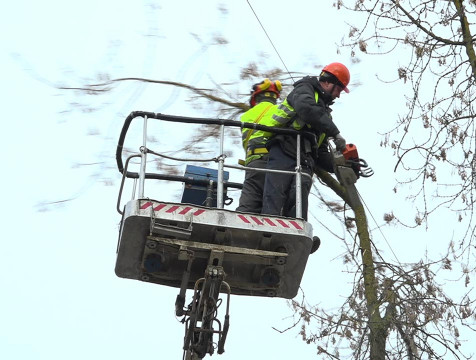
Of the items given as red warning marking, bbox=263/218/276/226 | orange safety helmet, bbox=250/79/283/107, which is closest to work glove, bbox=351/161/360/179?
orange safety helmet, bbox=250/79/283/107

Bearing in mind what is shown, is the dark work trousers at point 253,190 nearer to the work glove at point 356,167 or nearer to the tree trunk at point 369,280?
the work glove at point 356,167

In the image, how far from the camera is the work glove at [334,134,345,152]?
10209 mm

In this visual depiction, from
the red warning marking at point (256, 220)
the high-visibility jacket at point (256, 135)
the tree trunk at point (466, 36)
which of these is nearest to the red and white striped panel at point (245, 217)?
the red warning marking at point (256, 220)

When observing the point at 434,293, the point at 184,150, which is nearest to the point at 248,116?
the point at 184,150

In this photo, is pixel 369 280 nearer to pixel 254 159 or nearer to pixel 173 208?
pixel 254 159

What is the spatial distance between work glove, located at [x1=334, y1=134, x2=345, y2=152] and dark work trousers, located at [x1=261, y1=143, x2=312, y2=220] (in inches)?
15.1

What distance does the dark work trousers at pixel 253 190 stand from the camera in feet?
34.1

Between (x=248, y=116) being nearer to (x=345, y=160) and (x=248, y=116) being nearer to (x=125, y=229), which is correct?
(x=345, y=160)

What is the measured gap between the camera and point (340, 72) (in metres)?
10.5

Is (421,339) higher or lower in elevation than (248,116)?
lower

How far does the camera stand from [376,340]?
10.2 meters

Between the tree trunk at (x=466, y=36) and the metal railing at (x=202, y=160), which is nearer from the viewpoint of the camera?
the metal railing at (x=202, y=160)

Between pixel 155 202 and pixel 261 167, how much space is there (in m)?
1.65

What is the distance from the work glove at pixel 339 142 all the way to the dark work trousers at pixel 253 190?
0.71 metres
